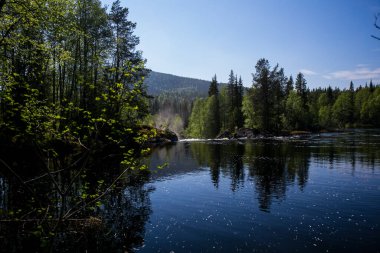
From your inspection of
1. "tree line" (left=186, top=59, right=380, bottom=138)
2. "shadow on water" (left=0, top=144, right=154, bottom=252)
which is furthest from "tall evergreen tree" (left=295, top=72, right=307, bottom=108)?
"shadow on water" (left=0, top=144, right=154, bottom=252)

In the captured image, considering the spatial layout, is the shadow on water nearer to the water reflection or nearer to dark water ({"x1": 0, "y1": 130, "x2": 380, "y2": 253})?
dark water ({"x1": 0, "y1": 130, "x2": 380, "y2": 253})

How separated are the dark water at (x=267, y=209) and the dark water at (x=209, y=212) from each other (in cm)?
5

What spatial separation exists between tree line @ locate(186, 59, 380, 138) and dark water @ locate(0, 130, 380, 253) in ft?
190

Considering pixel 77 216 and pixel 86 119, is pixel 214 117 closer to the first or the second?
pixel 86 119

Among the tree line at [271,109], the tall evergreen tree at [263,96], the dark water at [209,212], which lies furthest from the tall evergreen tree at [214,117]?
the dark water at [209,212]

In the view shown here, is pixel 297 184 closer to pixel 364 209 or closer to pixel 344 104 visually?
pixel 364 209

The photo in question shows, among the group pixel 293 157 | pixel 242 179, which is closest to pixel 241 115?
pixel 293 157

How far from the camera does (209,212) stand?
18578mm

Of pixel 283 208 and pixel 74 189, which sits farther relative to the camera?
pixel 74 189

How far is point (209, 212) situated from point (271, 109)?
7393 cm

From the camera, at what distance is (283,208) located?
18875 mm

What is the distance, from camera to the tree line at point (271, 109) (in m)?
87.9

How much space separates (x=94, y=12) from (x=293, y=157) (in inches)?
1384

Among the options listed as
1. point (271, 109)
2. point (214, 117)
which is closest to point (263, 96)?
point (271, 109)
